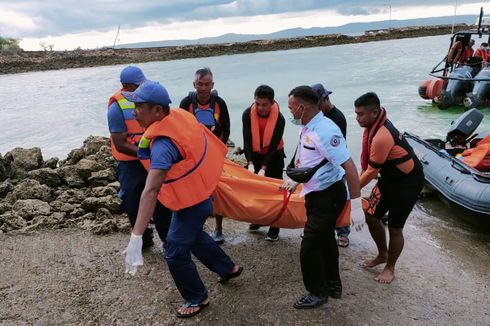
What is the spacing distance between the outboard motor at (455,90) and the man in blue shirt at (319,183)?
12.7 metres

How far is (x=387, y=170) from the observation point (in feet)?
10.9

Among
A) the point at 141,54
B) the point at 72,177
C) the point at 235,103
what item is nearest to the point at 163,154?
the point at 72,177

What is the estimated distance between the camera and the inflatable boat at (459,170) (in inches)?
202

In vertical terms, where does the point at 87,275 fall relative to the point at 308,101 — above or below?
below

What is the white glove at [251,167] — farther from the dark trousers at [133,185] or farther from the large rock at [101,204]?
the large rock at [101,204]

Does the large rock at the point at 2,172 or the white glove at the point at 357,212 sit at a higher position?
the white glove at the point at 357,212

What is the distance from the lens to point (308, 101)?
2.82m

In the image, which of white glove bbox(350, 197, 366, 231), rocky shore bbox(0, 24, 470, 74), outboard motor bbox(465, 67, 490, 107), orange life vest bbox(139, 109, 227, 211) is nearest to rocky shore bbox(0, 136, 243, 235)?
orange life vest bbox(139, 109, 227, 211)

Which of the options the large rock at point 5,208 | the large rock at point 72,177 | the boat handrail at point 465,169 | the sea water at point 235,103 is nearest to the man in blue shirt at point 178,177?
the large rock at point 5,208

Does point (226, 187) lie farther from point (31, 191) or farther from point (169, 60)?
point (169, 60)

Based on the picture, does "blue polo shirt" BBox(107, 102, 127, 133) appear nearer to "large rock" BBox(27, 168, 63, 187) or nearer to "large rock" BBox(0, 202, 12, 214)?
"large rock" BBox(0, 202, 12, 214)

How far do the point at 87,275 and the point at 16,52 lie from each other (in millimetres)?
64506

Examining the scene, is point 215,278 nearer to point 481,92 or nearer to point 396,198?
point 396,198

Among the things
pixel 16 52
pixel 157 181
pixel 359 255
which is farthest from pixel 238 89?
pixel 16 52
